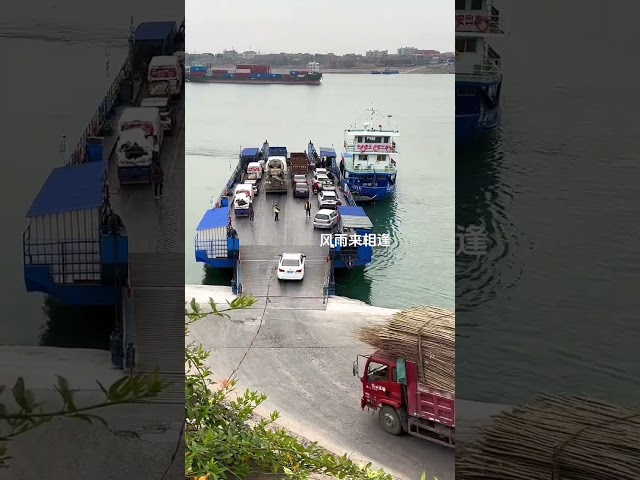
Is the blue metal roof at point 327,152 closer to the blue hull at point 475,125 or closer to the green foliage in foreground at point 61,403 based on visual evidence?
the blue hull at point 475,125

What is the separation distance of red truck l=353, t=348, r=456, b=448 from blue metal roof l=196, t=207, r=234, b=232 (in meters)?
3.25

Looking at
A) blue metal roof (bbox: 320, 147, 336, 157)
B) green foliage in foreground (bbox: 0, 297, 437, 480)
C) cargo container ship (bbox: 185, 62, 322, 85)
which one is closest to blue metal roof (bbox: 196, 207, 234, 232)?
cargo container ship (bbox: 185, 62, 322, 85)

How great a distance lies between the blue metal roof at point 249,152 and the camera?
26.9 feet

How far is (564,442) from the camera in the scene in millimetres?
1820

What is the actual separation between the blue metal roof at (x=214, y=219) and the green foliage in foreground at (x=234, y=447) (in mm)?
4338

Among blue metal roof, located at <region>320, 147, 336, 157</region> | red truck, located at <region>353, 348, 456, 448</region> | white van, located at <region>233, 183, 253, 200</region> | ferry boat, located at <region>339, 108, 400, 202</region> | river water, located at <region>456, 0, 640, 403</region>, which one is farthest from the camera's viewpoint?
blue metal roof, located at <region>320, 147, 336, 157</region>

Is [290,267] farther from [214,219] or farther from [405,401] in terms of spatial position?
[405,401]

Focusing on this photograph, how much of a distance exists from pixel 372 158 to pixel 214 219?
74.6 inches

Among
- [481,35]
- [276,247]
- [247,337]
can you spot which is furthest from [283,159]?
[481,35]

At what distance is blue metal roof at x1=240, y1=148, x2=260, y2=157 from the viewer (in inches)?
323

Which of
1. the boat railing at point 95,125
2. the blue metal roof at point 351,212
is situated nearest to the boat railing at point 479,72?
the boat railing at point 95,125

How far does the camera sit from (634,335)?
1.80 metres

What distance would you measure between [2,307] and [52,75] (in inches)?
22.4

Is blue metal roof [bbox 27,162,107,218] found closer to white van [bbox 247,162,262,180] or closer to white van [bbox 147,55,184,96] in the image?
white van [bbox 147,55,184,96]
